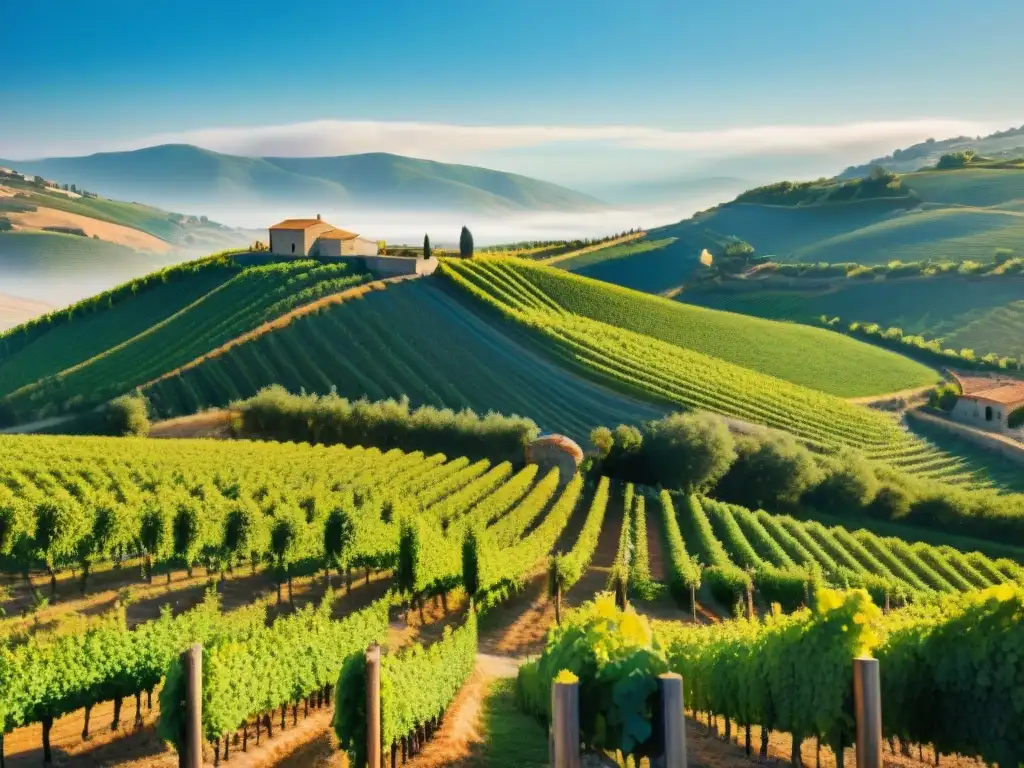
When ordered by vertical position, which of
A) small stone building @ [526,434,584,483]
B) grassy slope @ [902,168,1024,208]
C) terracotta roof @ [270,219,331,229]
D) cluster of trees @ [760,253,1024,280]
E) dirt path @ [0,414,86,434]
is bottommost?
small stone building @ [526,434,584,483]

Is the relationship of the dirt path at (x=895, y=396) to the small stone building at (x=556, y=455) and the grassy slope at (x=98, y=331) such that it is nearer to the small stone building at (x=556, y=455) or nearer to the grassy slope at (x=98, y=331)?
the small stone building at (x=556, y=455)

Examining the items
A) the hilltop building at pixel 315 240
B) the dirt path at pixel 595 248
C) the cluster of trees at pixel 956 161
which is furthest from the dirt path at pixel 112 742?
the cluster of trees at pixel 956 161

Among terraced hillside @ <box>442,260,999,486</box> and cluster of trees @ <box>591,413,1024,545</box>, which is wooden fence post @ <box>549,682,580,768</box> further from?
terraced hillside @ <box>442,260,999,486</box>

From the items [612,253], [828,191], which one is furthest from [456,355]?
[828,191]

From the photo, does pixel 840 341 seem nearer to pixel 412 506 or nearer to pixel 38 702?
pixel 412 506

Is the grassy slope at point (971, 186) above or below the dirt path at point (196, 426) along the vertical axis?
above

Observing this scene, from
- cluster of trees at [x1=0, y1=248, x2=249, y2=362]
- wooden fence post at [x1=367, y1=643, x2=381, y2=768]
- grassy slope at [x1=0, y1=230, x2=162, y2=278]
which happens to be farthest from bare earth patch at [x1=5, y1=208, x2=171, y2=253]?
wooden fence post at [x1=367, y1=643, x2=381, y2=768]

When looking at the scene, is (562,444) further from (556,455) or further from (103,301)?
(103,301)
